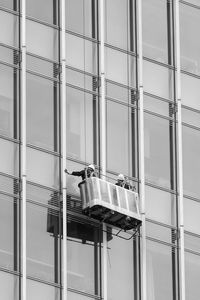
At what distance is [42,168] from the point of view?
47.6 m

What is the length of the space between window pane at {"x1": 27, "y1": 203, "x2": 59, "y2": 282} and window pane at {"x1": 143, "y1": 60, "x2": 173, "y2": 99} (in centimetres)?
614

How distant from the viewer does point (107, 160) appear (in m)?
49.4

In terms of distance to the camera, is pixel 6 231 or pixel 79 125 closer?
pixel 6 231

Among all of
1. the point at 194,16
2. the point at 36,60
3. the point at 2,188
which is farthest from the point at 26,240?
the point at 194,16

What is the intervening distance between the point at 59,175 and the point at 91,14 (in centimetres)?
564

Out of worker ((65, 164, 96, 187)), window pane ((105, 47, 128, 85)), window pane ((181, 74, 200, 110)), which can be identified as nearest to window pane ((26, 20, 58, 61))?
window pane ((105, 47, 128, 85))

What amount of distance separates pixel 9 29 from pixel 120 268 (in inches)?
298

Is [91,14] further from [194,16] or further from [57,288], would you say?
[57,288]

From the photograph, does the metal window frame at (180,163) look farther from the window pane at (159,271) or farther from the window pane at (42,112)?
the window pane at (42,112)

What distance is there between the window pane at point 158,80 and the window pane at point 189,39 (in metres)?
0.85

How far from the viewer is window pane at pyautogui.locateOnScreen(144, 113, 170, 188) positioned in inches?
1989

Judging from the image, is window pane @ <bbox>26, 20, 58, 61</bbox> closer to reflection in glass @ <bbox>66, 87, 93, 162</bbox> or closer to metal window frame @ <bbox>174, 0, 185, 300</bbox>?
reflection in glass @ <bbox>66, 87, 93, 162</bbox>

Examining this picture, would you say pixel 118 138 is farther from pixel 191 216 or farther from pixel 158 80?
pixel 191 216

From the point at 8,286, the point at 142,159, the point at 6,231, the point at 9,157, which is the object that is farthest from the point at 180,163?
the point at 8,286
